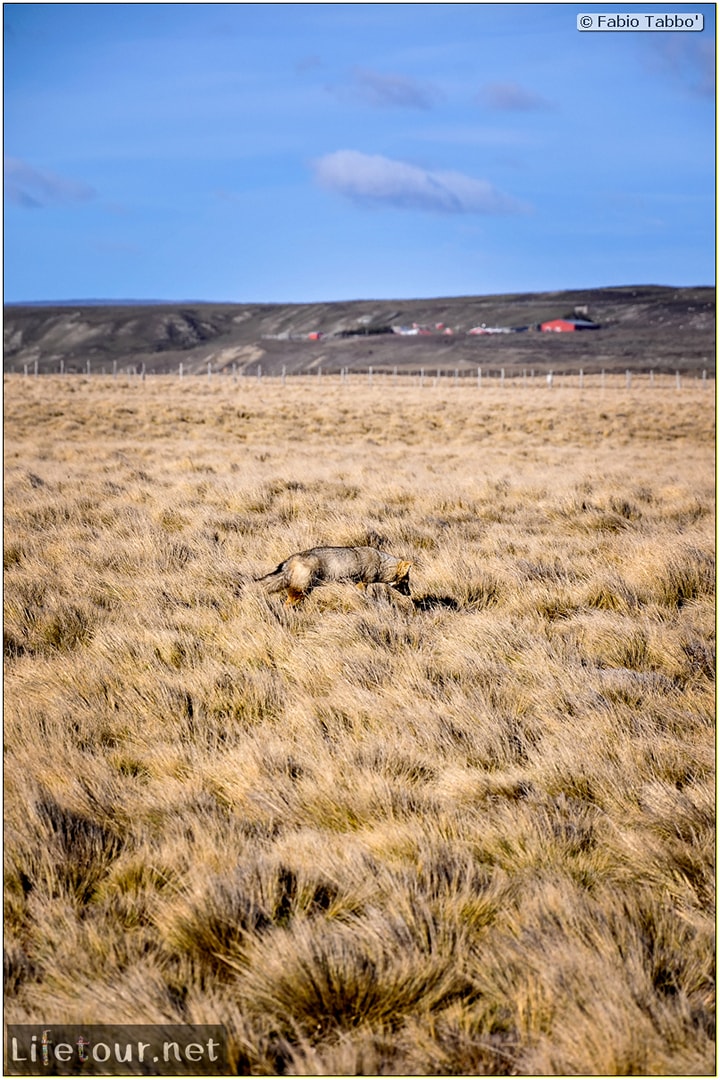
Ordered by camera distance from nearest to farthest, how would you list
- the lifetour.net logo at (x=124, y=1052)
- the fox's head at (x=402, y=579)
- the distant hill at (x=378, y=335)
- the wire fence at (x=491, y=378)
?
the lifetour.net logo at (x=124, y=1052) → the fox's head at (x=402, y=579) → the wire fence at (x=491, y=378) → the distant hill at (x=378, y=335)

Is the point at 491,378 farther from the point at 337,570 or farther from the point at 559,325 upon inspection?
the point at 337,570

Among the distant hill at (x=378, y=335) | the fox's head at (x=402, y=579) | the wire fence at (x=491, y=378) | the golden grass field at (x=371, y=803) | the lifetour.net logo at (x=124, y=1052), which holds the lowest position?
the lifetour.net logo at (x=124, y=1052)

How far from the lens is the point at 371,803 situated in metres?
3.36

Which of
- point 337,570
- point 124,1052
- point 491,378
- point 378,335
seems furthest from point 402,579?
point 378,335

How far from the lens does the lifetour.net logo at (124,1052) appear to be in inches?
88.7

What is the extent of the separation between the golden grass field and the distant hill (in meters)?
69.1

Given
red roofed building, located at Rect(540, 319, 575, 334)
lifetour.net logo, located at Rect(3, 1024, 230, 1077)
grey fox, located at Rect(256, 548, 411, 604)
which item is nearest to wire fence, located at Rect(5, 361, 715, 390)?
red roofed building, located at Rect(540, 319, 575, 334)

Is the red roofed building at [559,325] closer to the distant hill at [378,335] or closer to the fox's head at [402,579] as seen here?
the distant hill at [378,335]

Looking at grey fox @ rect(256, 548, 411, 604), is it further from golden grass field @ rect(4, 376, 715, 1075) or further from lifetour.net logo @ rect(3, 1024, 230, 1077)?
lifetour.net logo @ rect(3, 1024, 230, 1077)

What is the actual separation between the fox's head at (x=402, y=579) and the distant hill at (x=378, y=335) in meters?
68.8

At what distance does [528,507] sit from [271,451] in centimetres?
844

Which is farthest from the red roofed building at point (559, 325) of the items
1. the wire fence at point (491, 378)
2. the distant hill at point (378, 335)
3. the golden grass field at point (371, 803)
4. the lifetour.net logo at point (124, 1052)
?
the lifetour.net logo at point (124, 1052)

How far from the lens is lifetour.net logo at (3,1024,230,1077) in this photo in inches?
88.7

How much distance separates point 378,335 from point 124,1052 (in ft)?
363
